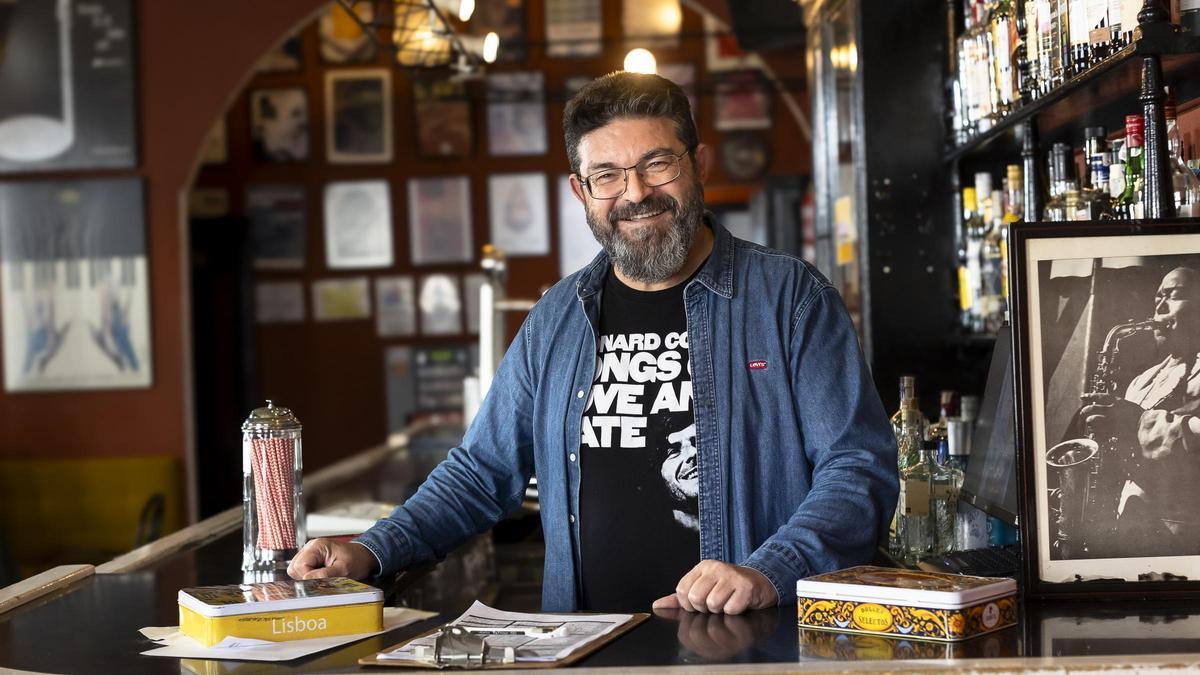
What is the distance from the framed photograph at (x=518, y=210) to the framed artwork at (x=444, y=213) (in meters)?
0.17

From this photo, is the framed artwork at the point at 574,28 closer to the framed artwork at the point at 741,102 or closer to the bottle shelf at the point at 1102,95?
the framed artwork at the point at 741,102

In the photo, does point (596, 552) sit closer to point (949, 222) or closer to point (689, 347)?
point (689, 347)

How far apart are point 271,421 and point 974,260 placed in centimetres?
173

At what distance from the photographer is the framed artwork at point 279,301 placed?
9227 mm

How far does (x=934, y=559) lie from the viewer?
2297 mm

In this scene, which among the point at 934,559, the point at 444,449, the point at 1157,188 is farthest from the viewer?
the point at 444,449

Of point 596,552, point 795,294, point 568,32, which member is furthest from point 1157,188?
point 568,32

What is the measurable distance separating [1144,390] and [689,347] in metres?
0.68

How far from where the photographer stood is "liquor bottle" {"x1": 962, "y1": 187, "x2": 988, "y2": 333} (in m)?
3.21

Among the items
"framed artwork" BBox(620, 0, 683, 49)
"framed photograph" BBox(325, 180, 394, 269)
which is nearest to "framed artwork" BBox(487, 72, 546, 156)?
"framed artwork" BBox(620, 0, 683, 49)

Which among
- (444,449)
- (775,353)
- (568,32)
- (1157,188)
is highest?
(568,32)

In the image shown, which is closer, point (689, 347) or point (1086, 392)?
point (1086, 392)

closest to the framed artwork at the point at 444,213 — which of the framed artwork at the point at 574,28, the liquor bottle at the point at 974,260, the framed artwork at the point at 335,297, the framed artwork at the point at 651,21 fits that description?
the framed artwork at the point at 335,297

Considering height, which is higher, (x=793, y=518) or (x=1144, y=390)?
(x=1144, y=390)
